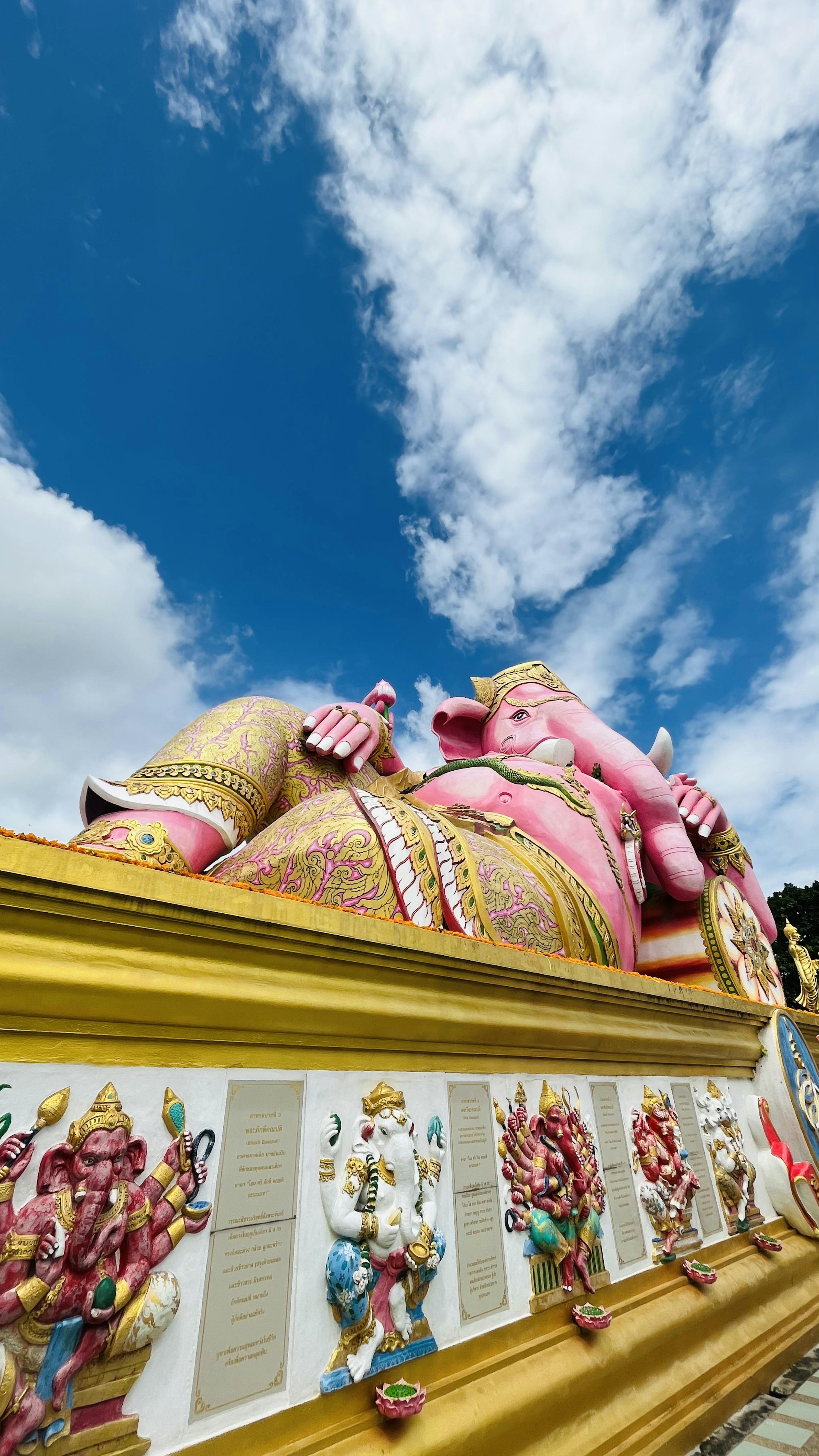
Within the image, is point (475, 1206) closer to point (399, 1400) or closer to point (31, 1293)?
point (399, 1400)

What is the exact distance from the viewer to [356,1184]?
1907mm

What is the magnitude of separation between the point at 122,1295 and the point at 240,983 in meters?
0.67

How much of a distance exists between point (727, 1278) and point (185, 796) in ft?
12.0

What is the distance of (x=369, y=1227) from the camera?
187 cm

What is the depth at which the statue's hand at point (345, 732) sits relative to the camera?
4.16m

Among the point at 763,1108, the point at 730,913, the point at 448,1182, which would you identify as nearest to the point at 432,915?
the point at 448,1182

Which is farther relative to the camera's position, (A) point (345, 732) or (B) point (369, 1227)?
(A) point (345, 732)

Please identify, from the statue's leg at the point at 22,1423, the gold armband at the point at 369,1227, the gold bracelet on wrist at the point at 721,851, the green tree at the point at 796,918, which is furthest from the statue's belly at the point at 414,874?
the green tree at the point at 796,918

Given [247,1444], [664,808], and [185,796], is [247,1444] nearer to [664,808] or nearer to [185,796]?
[185,796]

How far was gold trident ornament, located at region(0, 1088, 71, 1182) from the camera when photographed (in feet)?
4.52

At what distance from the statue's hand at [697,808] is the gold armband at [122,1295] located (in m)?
6.06

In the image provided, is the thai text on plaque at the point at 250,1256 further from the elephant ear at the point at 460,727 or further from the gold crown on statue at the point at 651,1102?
the elephant ear at the point at 460,727

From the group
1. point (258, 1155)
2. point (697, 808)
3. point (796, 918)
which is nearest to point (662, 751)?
point (697, 808)

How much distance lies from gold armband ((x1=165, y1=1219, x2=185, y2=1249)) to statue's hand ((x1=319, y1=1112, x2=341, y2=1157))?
438 millimetres
